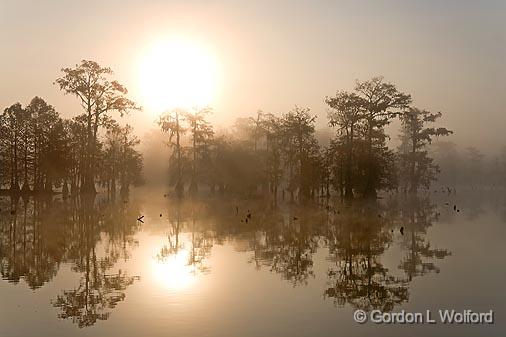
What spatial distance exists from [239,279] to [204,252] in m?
6.08

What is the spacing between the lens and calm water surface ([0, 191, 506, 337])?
12.1 m

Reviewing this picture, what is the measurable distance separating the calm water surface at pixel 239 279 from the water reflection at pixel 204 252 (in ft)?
0.20

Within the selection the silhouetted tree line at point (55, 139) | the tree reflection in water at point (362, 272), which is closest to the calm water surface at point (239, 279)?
the tree reflection in water at point (362, 272)

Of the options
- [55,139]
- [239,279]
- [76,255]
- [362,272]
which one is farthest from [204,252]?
[55,139]

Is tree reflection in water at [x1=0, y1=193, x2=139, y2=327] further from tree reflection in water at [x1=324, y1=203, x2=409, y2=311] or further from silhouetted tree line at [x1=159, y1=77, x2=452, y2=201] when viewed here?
silhouetted tree line at [x1=159, y1=77, x2=452, y2=201]

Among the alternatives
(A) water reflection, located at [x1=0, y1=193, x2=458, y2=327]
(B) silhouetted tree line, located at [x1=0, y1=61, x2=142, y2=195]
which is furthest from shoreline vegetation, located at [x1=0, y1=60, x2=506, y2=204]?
(A) water reflection, located at [x1=0, y1=193, x2=458, y2=327]

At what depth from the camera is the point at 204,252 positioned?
23203mm

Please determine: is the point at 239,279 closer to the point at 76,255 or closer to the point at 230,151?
the point at 76,255

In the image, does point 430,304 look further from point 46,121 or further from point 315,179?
point 46,121

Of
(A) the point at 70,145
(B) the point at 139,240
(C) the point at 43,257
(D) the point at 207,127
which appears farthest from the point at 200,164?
(C) the point at 43,257

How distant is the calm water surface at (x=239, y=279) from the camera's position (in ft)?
39.9

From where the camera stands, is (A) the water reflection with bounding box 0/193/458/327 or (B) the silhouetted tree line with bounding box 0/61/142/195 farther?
(B) the silhouetted tree line with bounding box 0/61/142/195

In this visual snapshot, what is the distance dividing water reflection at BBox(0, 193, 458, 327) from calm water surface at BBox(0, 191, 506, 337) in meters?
0.06

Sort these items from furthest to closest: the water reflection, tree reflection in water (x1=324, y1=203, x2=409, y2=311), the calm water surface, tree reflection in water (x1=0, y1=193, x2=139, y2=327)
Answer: the water reflection, tree reflection in water (x1=324, y1=203, x2=409, y2=311), tree reflection in water (x1=0, y1=193, x2=139, y2=327), the calm water surface
